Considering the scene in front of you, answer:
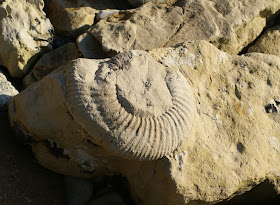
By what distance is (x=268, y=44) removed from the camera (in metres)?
3.93

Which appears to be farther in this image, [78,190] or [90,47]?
[90,47]

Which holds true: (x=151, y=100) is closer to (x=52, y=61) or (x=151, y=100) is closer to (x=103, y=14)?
(x=52, y=61)

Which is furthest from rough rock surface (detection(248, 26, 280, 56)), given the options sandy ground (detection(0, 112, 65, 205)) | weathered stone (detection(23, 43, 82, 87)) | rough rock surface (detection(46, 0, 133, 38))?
sandy ground (detection(0, 112, 65, 205))

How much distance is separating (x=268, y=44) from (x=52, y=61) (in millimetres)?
2332

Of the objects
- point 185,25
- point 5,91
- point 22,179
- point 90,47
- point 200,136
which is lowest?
point 22,179

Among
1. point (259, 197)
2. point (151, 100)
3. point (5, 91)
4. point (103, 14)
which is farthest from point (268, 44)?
point (5, 91)

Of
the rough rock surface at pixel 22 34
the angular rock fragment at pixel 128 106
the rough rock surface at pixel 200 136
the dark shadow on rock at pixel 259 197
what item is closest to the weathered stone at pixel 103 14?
the rough rock surface at pixel 22 34

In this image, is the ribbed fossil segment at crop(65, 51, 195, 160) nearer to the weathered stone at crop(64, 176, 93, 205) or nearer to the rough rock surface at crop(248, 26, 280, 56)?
the weathered stone at crop(64, 176, 93, 205)

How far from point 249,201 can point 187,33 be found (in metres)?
1.77

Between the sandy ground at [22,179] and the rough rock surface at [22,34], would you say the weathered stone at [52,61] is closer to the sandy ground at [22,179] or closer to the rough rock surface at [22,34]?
the rough rock surface at [22,34]

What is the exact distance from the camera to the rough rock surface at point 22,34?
348 centimetres

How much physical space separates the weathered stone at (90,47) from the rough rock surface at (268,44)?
165 cm

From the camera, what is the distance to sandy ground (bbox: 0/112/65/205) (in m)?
2.92

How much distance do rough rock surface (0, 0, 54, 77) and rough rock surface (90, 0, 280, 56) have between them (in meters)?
0.55
